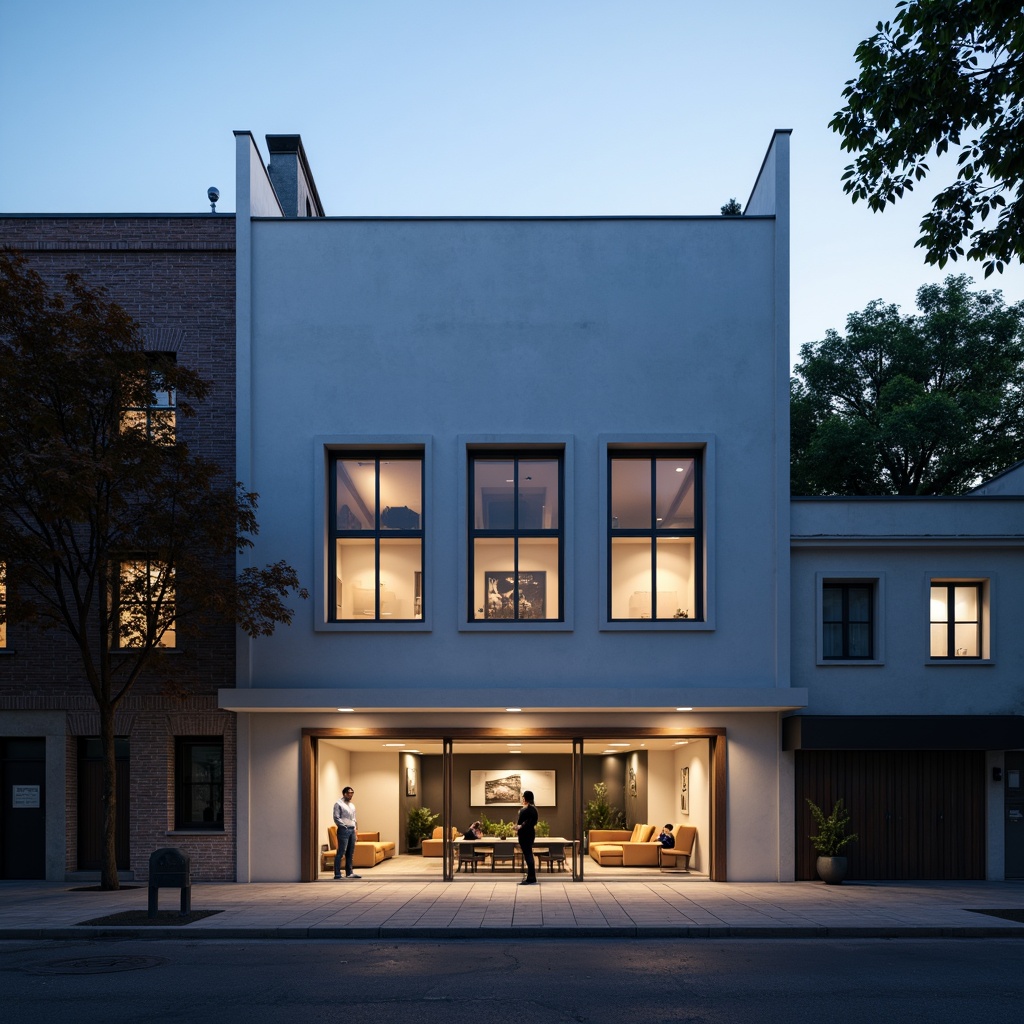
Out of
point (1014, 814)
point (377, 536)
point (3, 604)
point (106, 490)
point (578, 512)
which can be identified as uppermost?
point (106, 490)

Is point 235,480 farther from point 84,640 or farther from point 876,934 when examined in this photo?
point 876,934

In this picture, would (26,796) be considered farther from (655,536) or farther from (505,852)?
(655,536)

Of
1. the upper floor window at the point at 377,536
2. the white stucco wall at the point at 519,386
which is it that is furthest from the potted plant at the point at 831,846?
the upper floor window at the point at 377,536

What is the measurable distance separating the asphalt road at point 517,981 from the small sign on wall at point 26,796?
6.93 m

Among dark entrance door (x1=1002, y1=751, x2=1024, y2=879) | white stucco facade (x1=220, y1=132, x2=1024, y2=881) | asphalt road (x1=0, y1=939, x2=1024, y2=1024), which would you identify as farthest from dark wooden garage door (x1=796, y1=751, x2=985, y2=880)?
asphalt road (x1=0, y1=939, x2=1024, y2=1024)

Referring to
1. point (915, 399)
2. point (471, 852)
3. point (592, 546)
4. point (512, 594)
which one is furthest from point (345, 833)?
point (915, 399)

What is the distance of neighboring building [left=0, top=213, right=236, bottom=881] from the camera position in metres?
20.0

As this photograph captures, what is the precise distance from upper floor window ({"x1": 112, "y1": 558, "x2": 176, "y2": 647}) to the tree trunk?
130cm

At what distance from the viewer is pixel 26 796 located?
66.7ft

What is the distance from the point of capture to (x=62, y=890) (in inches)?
731

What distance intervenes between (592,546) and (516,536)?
1.41m

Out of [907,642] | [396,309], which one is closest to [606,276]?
[396,309]

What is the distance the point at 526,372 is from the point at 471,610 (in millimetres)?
4451

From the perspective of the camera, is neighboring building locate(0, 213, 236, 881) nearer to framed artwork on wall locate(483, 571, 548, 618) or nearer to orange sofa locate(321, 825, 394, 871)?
orange sofa locate(321, 825, 394, 871)
